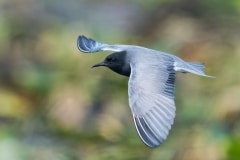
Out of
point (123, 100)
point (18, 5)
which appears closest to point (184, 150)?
point (123, 100)

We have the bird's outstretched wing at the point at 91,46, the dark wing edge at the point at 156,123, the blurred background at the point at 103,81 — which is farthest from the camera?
the blurred background at the point at 103,81

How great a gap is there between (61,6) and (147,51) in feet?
15.7

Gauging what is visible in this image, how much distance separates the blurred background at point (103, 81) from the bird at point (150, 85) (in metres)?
1.43

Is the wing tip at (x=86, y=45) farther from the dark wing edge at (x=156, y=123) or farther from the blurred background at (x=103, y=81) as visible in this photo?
the blurred background at (x=103, y=81)

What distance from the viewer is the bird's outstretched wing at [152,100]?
14.1ft

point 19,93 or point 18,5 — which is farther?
point 18,5

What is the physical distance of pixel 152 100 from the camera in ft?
15.2

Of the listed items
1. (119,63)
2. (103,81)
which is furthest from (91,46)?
(103,81)

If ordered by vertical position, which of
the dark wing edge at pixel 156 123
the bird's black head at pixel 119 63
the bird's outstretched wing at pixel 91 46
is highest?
the bird's outstretched wing at pixel 91 46

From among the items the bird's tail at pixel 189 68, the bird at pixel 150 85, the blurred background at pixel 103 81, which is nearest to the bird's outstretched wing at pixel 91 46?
the bird at pixel 150 85

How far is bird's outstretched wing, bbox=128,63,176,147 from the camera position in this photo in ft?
14.1

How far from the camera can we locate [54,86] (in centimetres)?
785

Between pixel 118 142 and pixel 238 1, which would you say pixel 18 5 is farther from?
pixel 118 142

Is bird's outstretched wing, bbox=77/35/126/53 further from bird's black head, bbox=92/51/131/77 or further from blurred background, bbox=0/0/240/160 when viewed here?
blurred background, bbox=0/0/240/160
